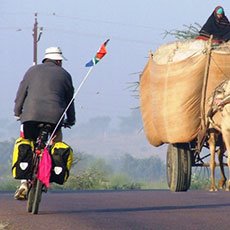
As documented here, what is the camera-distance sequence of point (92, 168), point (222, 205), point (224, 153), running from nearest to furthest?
point (222, 205) < point (224, 153) < point (92, 168)

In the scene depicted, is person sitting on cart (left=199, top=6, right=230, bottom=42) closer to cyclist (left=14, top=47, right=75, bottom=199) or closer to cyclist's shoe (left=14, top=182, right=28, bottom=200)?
cyclist (left=14, top=47, right=75, bottom=199)

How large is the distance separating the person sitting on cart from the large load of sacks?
0.18 meters

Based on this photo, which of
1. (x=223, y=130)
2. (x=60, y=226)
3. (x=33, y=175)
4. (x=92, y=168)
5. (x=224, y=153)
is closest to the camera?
(x=60, y=226)

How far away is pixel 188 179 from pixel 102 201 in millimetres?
4089

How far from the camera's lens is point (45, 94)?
1413cm

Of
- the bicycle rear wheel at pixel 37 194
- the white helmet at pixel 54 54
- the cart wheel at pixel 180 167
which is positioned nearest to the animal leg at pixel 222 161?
the cart wheel at pixel 180 167

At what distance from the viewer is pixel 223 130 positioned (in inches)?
782

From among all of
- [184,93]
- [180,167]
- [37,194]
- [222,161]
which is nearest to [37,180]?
[37,194]

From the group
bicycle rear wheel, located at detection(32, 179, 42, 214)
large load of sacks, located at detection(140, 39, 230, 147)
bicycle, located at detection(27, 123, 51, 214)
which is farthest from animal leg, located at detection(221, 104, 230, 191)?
bicycle rear wheel, located at detection(32, 179, 42, 214)

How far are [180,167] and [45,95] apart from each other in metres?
7.24

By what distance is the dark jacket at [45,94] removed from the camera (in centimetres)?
1397

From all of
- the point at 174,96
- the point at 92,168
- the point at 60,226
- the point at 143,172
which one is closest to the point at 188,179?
the point at 174,96

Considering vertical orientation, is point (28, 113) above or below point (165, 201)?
above

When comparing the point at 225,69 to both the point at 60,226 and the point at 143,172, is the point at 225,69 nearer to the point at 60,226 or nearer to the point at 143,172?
the point at 60,226
